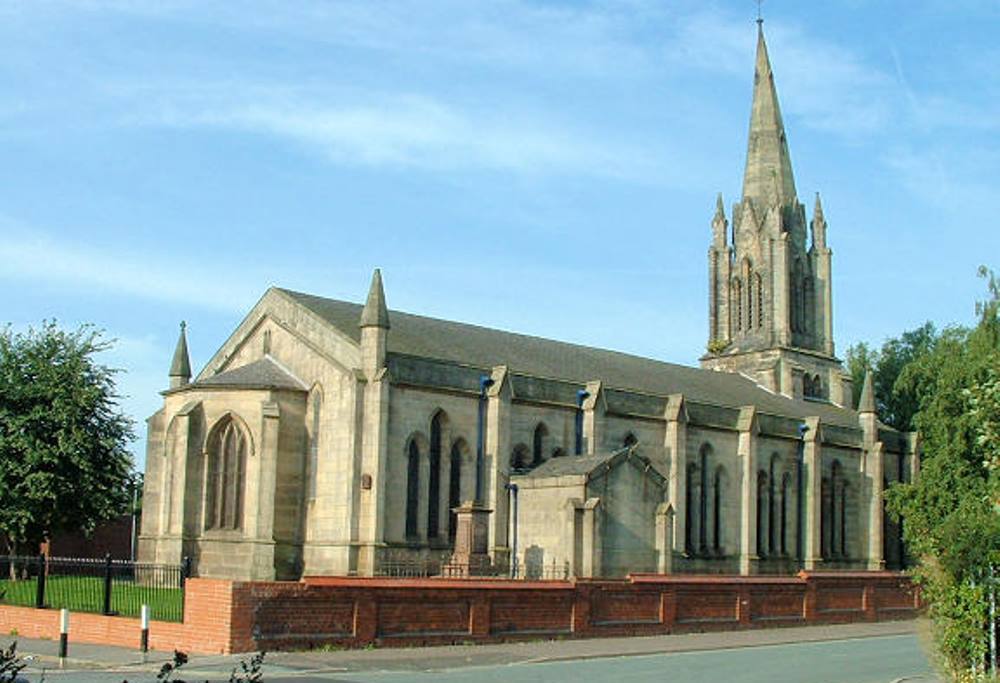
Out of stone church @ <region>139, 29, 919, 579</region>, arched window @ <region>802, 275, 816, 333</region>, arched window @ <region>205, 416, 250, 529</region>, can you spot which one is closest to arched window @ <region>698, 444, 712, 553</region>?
stone church @ <region>139, 29, 919, 579</region>

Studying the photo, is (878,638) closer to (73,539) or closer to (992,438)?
(992,438)

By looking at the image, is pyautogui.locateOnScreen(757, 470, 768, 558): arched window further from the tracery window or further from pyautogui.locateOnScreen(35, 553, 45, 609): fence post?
pyautogui.locateOnScreen(35, 553, 45, 609): fence post

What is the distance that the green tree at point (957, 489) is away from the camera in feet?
53.9

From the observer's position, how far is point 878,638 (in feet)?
104

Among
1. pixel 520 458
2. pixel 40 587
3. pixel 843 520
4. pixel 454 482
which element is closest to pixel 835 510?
pixel 843 520

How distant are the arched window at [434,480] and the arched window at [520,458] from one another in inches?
119

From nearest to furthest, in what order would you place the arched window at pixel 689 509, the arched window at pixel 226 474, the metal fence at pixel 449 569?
1. the metal fence at pixel 449 569
2. the arched window at pixel 226 474
3. the arched window at pixel 689 509

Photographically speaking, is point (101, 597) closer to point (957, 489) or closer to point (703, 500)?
point (703, 500)

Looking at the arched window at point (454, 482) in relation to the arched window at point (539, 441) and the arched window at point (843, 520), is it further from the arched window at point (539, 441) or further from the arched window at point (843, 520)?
the arched window at point (843, 520)

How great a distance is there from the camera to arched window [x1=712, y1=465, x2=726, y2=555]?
48.9 metres

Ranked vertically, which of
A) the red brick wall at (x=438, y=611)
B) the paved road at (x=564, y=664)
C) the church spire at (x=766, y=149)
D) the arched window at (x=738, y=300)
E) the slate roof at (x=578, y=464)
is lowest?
the paved road at (x=564, y=664)

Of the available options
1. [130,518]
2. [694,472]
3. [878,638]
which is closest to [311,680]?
[878,638]

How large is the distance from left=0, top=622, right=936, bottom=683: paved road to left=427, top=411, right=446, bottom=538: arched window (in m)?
12.3

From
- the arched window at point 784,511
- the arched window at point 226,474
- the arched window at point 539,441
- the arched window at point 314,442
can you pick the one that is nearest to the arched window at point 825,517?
the arched window at point 784,511
